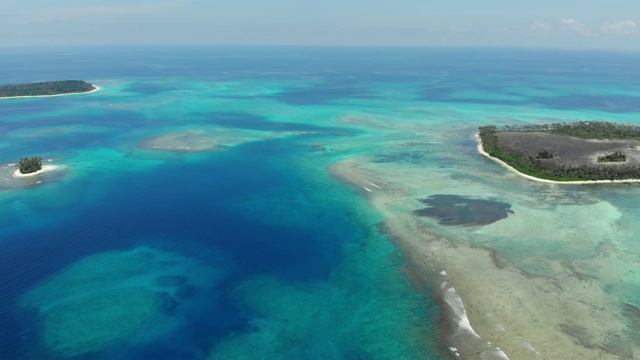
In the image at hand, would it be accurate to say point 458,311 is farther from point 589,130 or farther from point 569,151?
point 589,130

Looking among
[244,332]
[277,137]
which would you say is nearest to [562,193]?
[244,332]

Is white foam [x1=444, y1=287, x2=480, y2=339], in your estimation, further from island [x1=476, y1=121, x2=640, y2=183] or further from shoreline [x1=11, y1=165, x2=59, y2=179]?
shoreline [x1=11, y1=165, x2=59, y2=179]

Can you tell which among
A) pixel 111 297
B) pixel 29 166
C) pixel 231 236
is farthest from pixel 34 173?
pixel 111 297

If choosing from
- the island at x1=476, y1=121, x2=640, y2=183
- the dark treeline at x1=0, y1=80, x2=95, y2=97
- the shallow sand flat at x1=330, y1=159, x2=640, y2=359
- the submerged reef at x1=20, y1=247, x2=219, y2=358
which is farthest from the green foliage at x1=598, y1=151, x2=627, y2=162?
the dark treeline at x1=0, y1=80, x2=95, y2=97

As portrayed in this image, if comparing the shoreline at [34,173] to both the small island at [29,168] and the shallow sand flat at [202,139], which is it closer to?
the small island at [29,168]

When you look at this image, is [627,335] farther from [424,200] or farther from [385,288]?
[424,200]

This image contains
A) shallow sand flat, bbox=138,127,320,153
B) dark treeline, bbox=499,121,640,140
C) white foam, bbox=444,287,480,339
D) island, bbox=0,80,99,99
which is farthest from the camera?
island, bbox=0,80,99,99
